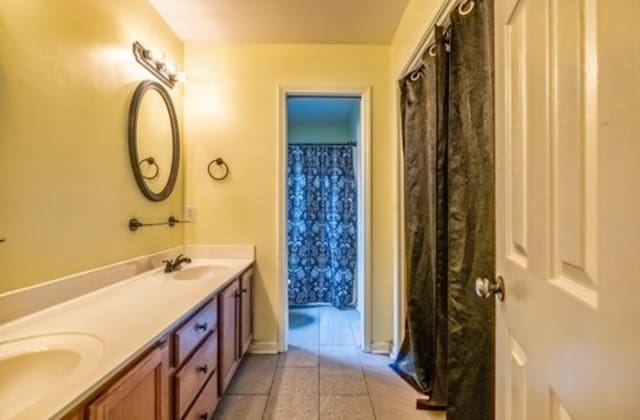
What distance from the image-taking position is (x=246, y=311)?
8.38 feet

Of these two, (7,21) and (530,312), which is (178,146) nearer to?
(7,21)

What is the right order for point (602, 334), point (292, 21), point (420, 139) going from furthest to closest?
point (292, 21) → point (420, 139) → point (602, 334)

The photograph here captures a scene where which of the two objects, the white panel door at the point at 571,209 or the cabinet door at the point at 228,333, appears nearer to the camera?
the white panel door at the point at 571,209

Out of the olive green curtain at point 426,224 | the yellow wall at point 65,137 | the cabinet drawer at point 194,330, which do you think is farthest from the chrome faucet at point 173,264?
the olive green curtain at point 426,224

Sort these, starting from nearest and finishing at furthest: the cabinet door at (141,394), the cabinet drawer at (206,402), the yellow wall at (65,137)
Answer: the cabinet door at (141,394), the yellow wall at (65,137), the cabinet drawer at (206,402)

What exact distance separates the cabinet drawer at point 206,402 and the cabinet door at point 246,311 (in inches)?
22.0

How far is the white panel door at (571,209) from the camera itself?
476 mm

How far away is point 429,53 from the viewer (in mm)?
1950

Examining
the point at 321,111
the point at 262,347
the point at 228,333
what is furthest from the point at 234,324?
the point at 321,111

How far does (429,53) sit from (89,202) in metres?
1.85

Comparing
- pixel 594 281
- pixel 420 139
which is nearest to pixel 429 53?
pixel 420 139

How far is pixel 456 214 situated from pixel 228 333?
4.72 ft

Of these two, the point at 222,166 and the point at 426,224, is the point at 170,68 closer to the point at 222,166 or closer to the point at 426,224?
the point at 222,166

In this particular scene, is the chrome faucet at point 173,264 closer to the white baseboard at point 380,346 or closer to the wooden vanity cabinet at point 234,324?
the wooden vanity cabinet at point 234,324
